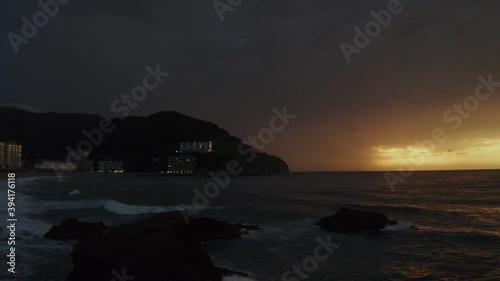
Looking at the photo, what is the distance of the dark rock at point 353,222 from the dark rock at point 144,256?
19367 mm

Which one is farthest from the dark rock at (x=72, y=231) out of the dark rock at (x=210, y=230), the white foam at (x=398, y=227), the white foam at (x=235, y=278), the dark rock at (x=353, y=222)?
the white foam at (x=398, y=227)

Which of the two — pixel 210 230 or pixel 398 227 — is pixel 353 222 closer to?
pixel 398 227

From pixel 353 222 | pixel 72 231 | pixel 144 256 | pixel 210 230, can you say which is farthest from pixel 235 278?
pixel 353 222

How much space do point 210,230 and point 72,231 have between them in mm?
9528

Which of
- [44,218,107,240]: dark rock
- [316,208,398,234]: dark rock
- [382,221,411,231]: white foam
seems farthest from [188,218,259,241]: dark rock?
[382,221,411,231]: white foam

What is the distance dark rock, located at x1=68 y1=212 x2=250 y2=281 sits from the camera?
1530 cm

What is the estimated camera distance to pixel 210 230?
29.1 m

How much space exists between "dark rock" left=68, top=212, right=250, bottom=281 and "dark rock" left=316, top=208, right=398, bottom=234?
19.4 m

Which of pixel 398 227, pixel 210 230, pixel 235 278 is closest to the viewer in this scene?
pixel 235 278

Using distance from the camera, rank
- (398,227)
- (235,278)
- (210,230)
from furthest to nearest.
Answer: (398,227), (210,230), (235,278)

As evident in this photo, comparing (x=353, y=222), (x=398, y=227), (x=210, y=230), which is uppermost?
(x=210, y=230)

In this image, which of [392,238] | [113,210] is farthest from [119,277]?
[113,210]

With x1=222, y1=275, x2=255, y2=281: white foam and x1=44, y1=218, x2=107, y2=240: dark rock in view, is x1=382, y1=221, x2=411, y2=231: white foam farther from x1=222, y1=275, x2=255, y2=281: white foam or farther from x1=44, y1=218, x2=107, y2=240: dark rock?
x1=44, y1=218, x2=107, y2=240: dark rock

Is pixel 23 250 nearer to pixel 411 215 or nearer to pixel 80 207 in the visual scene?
pixel 80 207
